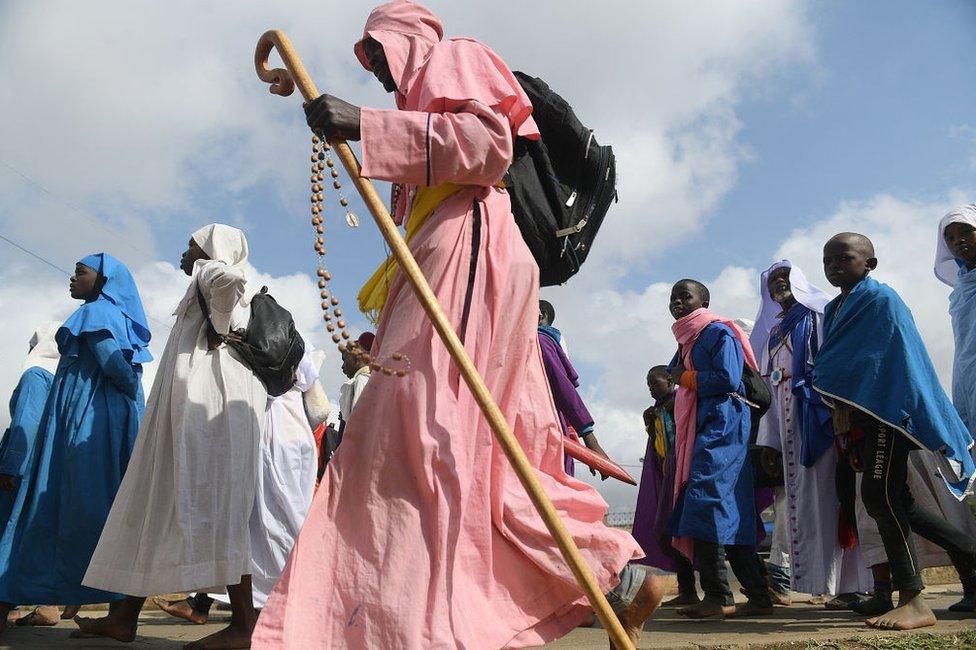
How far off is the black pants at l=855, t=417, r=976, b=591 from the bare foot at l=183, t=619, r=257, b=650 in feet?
10.7

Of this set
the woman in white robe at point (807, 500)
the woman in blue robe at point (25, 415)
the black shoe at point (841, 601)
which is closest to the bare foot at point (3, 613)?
the woman in blue robe at point (25, 415)

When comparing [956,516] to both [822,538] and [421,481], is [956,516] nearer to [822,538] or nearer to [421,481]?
[822,538]

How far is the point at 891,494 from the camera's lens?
15.9ft

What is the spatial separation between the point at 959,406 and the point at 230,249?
4.94 metres

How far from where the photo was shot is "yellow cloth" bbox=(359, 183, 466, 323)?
10.5 feet

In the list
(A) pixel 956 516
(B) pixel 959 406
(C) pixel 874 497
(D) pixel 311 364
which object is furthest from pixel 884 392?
(D) pixel 311 364

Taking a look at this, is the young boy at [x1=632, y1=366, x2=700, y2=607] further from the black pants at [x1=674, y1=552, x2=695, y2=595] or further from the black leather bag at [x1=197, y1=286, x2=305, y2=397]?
the black leather bag at [x1=197, y1=286, x2=305, y2=397]

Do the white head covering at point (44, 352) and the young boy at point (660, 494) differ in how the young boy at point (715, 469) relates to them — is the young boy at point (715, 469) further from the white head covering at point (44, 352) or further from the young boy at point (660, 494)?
the white head covering at point (44, 352)

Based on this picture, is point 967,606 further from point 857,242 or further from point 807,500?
point 857,242

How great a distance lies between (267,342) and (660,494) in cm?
350

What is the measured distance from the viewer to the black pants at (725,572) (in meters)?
5.67

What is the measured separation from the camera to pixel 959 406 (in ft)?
20.6

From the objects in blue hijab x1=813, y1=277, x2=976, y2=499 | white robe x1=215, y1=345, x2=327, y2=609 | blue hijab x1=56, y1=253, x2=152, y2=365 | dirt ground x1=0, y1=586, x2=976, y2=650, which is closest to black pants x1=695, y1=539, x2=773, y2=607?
dirt ground x1=0, y1=586, x2=976, y2=650

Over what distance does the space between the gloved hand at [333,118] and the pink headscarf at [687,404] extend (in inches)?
155
